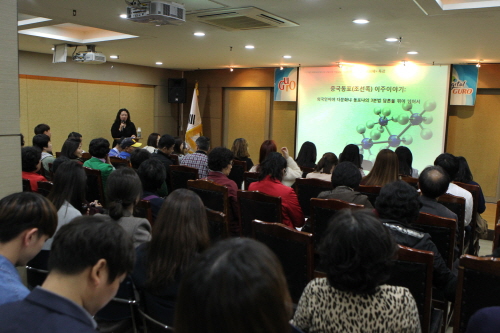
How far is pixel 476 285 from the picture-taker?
6.73 feet

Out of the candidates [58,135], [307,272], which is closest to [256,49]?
[58,135]

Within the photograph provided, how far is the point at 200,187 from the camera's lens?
13.3 feet

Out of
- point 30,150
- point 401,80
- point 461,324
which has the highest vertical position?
point 401,80

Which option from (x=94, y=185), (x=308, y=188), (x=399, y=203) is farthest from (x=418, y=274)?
(x=94, y=185)

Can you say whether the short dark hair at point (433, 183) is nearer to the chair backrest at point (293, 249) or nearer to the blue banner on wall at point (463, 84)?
the chair backrest at point (293, 249)

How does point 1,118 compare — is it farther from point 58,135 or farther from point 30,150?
point 58,135

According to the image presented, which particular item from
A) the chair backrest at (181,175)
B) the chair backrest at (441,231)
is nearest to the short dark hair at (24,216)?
the chair backrest at (441,231)

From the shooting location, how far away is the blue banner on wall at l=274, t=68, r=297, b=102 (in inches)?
420

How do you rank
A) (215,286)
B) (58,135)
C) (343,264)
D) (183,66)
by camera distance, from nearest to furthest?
(215,286) → (343,264) → (58,135) → (183,66)

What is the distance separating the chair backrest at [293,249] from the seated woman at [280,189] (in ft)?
4.13

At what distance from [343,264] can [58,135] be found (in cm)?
982

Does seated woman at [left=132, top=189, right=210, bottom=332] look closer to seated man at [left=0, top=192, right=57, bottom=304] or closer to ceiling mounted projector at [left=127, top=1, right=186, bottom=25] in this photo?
seated man at [left=0, top=192, right=57, bottom=304]

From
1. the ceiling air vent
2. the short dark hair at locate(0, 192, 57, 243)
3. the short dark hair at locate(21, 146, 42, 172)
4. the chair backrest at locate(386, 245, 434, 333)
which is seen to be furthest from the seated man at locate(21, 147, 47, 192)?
the chair backrest at locate(386, 245, 434, 333)

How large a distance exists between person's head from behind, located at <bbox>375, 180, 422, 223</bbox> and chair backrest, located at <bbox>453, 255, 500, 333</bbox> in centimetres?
41
